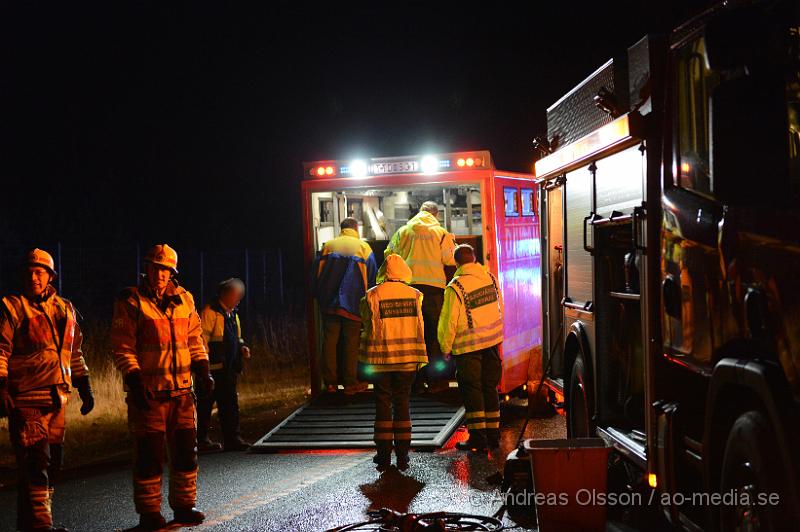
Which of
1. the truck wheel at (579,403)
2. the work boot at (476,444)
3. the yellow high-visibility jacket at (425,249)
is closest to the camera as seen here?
the truck wheel at (579,403)

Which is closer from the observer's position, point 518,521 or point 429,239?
point 518,521

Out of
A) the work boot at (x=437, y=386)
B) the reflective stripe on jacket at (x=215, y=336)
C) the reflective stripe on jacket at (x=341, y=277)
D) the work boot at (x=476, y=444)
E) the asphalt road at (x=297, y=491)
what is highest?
the reflective stripe on jacket at (x=341, y=277)

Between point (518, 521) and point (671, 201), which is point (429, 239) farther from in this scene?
point (671, 201)

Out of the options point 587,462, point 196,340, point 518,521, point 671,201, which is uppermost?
point 671,201

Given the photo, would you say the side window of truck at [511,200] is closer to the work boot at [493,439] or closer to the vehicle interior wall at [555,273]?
the vehicle interior wall at [555,273]

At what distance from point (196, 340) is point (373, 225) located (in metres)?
5.41

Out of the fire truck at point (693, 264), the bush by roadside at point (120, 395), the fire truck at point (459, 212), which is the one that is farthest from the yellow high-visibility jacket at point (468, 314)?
the bush by roadside at point (120, 395)

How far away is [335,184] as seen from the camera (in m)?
10.8

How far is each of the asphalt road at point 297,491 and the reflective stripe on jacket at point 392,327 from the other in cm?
90

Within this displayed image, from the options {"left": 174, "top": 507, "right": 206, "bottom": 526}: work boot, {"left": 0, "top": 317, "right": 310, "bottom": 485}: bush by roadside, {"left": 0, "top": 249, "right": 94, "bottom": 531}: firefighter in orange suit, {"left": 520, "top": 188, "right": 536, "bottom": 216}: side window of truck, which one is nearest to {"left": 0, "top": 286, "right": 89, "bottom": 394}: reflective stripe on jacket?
{"left": 0, "top": 249, "right": 94, "bottom": 531}: firefighter in orange suit

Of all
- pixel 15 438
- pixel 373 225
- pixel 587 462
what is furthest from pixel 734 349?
pixel 373 225

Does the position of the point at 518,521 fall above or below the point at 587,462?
below

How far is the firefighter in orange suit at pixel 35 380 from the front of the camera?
650 cm

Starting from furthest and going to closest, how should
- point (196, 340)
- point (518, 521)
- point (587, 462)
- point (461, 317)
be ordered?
point (461, 317) < point (196, 340) < point (518, 521) < point (587, 462)
